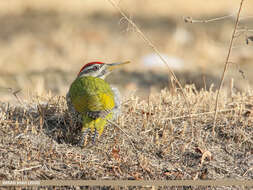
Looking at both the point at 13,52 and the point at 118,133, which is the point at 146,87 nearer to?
the point at 13,52

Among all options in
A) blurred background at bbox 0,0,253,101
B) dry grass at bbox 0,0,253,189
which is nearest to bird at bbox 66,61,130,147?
dry grass at bbox 0,0,253,189

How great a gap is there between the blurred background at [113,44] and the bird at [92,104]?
12.5 ft

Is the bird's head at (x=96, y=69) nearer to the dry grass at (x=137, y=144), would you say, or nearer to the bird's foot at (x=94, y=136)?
the dry grass at (x=137, y=144)

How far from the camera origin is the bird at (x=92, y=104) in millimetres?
5566

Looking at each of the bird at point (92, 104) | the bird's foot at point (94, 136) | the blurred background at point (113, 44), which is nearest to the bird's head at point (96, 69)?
the bird at point (92, 104)

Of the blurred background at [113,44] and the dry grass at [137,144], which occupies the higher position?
the blurred background at [113,44]

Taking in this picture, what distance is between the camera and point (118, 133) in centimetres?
588

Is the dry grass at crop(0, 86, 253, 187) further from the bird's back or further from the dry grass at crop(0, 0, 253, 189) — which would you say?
the bird's back

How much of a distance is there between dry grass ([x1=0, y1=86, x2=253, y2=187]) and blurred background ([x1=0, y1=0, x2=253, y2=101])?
3.31 metres

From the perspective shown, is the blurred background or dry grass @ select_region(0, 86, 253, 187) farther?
the blurred background

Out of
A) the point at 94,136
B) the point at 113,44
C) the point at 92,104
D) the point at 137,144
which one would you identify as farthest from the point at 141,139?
the point at 113,44

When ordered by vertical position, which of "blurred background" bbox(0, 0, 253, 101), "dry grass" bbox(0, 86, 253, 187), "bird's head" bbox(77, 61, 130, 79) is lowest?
"dry grass" bbox(0, 86, 253, 187)

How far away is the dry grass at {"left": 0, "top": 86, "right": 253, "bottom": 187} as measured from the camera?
16.8 ft

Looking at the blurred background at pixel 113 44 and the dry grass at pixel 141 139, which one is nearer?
the dry grass at pixel 141 139
